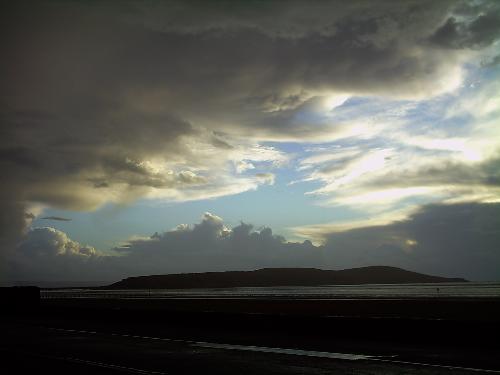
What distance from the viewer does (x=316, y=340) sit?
55.3 ft

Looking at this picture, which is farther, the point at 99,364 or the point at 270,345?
the point at 270,345

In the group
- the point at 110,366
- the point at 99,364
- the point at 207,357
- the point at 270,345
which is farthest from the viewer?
the point at 270,345

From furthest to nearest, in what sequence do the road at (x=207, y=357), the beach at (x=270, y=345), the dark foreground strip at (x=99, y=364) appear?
the beach at (x=270, y=345)
the road at (x=207, y=357)
the dark foreground strip at (x=99, y=364)

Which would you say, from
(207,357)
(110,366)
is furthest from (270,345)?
(110,366)

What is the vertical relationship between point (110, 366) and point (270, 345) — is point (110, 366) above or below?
above

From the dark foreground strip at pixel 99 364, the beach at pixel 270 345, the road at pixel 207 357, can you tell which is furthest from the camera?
the beach at pixel 270 345

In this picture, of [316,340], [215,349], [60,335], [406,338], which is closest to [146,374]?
[215,349]

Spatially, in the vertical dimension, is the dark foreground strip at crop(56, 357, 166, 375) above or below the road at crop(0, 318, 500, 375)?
above

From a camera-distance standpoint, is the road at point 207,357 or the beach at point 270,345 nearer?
the road at point 207,357

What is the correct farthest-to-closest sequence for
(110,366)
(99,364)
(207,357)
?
(207,357), (99,364), (110,366)

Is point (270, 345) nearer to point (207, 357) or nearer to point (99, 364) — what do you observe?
point (207, 357)

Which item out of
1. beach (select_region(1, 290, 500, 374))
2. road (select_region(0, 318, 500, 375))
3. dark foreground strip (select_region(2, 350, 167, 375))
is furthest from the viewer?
beach (select_region(1, 290, 500, 374))

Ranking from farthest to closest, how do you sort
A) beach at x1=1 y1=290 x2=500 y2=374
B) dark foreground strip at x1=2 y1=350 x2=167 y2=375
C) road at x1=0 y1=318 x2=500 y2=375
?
beach at x1=1 y1=290 x2=500 y2=374
road at x1=0 y1=318 x2=500 y2=375
dark foreground strip at x1=2 y1=350 x2=167 y2=375

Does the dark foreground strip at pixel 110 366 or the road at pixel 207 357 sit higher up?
the dark foreground strip at pixel 110 366
